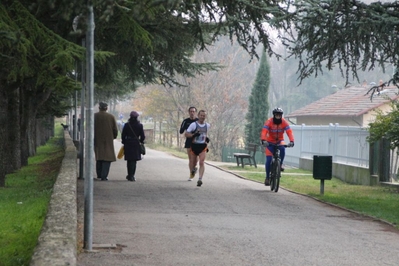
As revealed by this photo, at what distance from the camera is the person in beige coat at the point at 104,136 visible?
19.5 metres

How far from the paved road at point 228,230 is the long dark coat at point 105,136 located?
122 centimetres

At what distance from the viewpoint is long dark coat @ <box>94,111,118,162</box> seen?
19.5 m

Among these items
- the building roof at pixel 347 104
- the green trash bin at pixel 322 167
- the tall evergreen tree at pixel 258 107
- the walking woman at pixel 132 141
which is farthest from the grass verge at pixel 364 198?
the tall evergreen tree at pixel 258 107

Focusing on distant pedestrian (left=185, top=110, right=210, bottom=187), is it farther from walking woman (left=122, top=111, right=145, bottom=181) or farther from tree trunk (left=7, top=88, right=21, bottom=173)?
tree trunk (left=7, top=88, right=21, bottom=173)

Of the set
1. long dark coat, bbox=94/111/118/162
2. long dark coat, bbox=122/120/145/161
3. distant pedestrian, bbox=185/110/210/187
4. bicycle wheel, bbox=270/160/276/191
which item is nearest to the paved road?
bicycle wheel, bbox=270/160/276/191

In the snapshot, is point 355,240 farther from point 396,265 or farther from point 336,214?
point 336,214

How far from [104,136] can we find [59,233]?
39.6ft

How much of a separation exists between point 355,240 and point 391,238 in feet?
2.44

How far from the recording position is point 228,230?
11617mm

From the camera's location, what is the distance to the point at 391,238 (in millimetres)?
11648

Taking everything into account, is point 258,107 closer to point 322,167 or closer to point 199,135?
point 199,135

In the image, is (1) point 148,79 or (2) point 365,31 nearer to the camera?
(2) point 365,31

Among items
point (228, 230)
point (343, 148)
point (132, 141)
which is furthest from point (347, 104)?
point (228, 230)

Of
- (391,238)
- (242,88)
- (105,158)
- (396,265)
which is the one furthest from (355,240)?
(242,88)
